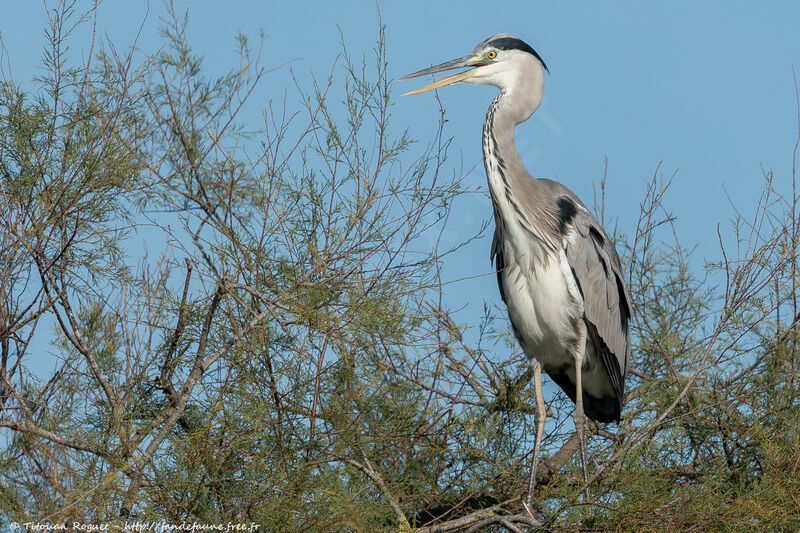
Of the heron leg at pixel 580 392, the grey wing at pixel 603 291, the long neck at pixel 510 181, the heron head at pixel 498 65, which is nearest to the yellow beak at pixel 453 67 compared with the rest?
the heron head at pixel 498 65

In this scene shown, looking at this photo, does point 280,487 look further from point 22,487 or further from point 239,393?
point 22,487

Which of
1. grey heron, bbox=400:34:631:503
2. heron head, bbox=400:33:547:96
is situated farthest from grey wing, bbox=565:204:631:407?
heron head, bbox=400:33:547:96

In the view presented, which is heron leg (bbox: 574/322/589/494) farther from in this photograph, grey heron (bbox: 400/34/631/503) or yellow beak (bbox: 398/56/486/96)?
yellow beak (bbox: 398/56/486/96)

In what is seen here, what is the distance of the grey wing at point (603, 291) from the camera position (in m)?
3.74

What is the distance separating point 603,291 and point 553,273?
260mm

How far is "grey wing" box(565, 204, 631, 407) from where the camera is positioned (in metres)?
3.74

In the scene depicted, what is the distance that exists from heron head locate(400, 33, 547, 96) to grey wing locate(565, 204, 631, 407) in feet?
2.01

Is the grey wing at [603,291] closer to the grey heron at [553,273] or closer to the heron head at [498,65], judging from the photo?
the grey heron at [553,273]

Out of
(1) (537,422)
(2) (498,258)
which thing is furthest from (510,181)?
(1) (537,422)

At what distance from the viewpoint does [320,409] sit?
2.67 meters

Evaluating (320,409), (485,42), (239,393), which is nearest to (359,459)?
(320,409)

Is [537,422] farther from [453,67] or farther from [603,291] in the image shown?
[453,67]

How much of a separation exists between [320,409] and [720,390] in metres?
1.47

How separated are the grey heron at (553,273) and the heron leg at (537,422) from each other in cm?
2
